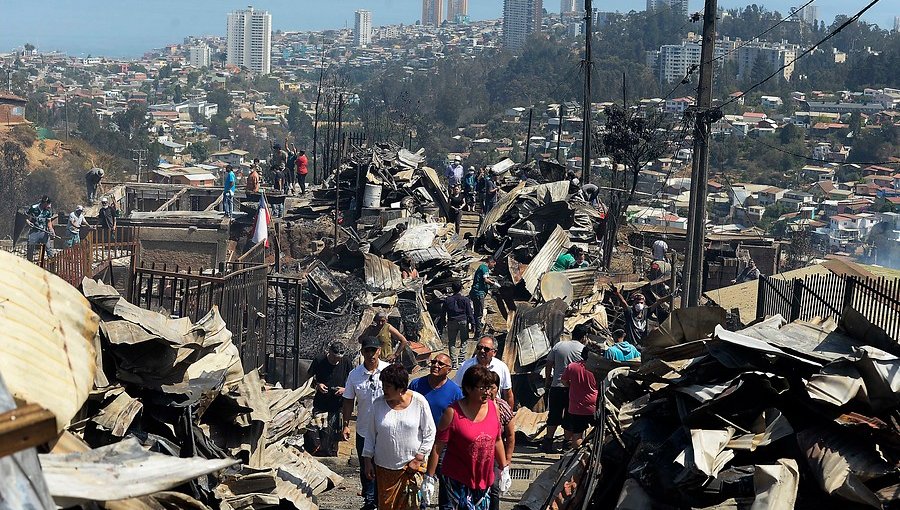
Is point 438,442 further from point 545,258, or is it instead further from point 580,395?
point 545,258

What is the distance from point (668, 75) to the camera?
156500 millimetres

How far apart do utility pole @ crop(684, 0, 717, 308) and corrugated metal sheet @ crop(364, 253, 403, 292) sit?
408 cm

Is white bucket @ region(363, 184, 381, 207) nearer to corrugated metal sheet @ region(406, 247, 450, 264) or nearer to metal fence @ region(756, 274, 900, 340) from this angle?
corrugated metal sheet @ region(406, 247, 450, 264)

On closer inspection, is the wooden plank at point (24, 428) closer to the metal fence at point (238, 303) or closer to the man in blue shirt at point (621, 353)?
the metal fence at point (238, 303)

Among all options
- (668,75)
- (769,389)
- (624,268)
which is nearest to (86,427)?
(769,389)

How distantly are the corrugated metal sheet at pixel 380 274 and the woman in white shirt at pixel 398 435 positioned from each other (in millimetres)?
9131

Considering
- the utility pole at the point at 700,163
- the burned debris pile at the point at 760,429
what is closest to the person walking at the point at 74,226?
the utility pole at the point at 700,163

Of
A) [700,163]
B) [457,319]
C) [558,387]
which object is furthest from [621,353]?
[700,163]

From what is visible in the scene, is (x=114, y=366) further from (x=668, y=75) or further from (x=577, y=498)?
(x=668, y=75)

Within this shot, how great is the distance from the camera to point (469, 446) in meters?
5.84

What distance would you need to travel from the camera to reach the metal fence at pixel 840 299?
7.77 meters

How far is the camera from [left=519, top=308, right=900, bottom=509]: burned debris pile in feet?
16.4

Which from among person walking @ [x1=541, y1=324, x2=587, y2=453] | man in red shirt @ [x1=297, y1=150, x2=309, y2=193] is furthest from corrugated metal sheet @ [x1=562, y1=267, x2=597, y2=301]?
man in red shirt @ [x1=297, y1=150, x2=309, y2=193]

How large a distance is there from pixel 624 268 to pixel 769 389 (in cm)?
1692
